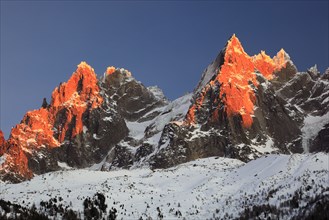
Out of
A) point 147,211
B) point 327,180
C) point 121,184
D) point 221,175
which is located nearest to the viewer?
point 327,180

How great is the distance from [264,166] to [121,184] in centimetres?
1909

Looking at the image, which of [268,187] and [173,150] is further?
[173,150]

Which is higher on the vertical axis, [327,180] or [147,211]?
[147,211]

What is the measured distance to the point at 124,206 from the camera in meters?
65.5

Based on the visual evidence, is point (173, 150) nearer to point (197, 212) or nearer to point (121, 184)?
point (121, 184)

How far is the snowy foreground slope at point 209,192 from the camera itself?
184 ft

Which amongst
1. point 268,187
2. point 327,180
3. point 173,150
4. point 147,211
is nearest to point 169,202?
point 147,211

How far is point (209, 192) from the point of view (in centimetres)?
7238

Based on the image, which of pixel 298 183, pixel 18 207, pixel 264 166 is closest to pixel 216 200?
pixel 298 183

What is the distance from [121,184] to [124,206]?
13392 mm

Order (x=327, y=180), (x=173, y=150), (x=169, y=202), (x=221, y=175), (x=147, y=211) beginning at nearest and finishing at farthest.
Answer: (x=327, y=180) → (x=147, y=211) → (x=169, y=202) → (x=221, y=175) → (x=173, y=150)

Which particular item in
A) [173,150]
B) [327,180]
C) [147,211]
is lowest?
[327,180]

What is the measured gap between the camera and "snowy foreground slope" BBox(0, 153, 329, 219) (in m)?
56.1

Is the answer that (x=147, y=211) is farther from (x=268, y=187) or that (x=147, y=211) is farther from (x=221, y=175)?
(x=221, y=175)
